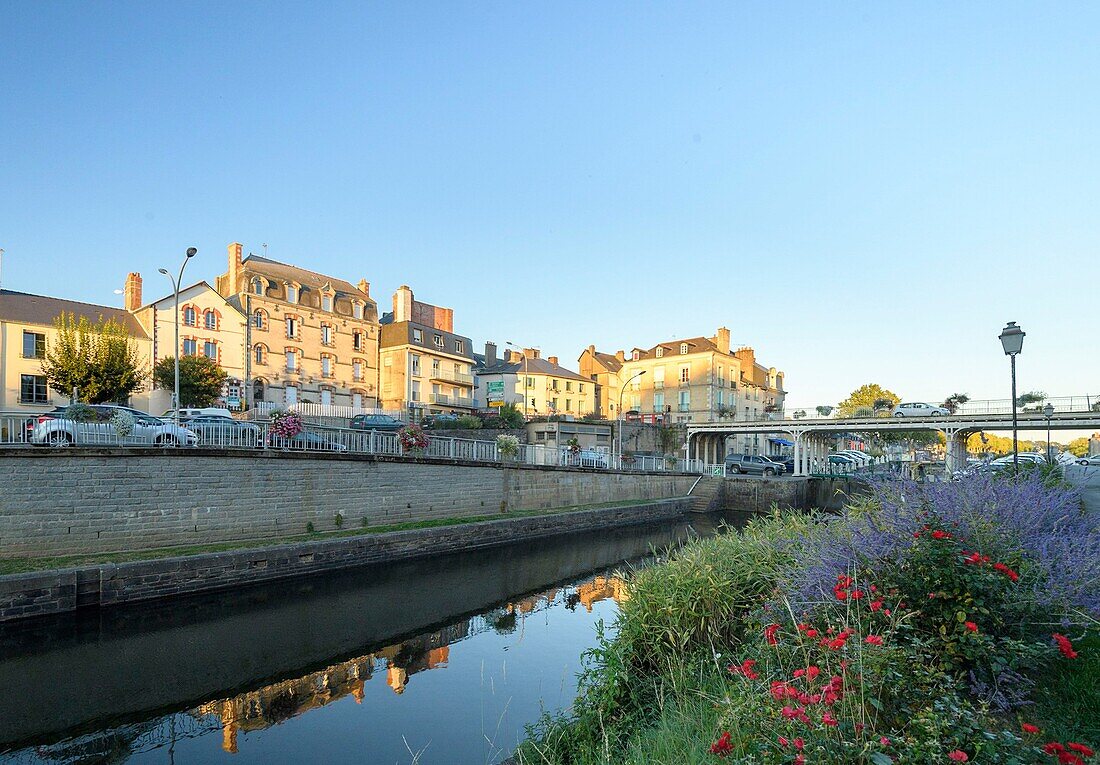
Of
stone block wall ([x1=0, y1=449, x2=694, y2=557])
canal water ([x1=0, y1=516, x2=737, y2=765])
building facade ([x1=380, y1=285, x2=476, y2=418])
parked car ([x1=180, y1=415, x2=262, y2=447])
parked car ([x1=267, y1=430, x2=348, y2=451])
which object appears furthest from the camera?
building facade ([x1=380, y1=285, x2=476, y2=418])

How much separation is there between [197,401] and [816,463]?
159 ft

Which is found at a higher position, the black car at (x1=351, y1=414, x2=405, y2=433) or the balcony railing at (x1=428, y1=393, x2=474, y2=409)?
the balcony railing at (x1=428, y1=393, x2=474, y2=409)

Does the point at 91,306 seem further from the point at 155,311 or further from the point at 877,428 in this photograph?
the point at 877,428

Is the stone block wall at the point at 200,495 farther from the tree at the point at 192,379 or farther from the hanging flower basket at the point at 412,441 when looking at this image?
the tree at the point at 192,379

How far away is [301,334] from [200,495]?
32.6m

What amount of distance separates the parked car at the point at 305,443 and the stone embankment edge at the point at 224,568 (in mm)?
3550

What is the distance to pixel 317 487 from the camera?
19391mm

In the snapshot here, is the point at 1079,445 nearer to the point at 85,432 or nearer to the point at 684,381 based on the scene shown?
the point at 684,381

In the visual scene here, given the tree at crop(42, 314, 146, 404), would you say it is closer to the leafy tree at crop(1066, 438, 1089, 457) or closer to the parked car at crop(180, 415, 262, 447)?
the parked car at crop(180, 415, 262, 447)

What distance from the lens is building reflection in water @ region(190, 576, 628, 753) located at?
8922 mm

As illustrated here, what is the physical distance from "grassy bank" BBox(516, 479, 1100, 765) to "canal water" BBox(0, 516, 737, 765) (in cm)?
194

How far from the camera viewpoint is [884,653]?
417cm

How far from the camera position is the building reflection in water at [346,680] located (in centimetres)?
892

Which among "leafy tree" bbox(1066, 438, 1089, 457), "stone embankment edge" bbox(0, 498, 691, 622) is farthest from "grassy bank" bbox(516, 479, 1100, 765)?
"leafy tree" bbox(1066, 438, 1089, 457)
